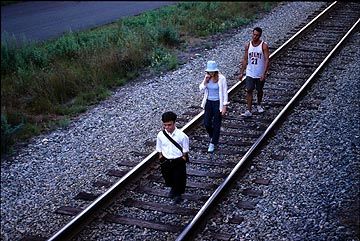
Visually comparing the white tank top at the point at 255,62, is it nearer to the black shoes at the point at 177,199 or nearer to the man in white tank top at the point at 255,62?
the man in white tank top at the point at 255,62

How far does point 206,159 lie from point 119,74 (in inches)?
240

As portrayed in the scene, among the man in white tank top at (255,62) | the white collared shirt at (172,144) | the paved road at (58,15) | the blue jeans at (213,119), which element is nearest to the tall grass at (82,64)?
the blue jeans at (213,119)

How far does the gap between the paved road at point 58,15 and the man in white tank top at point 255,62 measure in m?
12.9

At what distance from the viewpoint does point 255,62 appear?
1027cm

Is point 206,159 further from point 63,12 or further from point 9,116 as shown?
point 63,12

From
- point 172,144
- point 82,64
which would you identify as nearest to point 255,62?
point 172,144

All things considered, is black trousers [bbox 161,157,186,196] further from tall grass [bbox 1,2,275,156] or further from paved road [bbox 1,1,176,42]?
paved road [bbox 1,1,176,42]

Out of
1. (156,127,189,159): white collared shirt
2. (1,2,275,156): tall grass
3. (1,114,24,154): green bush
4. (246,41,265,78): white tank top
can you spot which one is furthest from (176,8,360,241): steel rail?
(1,114,24,154): green bush

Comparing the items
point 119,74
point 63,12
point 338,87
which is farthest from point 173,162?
point 63,12

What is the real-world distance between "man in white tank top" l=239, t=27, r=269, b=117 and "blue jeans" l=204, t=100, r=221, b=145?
59.5 inches

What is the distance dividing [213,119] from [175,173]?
1806mm

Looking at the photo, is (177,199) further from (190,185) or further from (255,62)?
(255,62)

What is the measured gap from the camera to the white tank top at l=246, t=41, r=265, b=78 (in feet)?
33.1

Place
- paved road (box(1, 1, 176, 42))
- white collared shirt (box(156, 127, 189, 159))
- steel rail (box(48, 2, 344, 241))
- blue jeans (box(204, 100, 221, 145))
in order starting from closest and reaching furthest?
steel rail (box(48, 2, 344, 241)), white collared shirt (box(156, 127, 189, 159)), blue jeans (box(204, 100, 221, 145)), paved road (box(1, 1, 176, 42))
